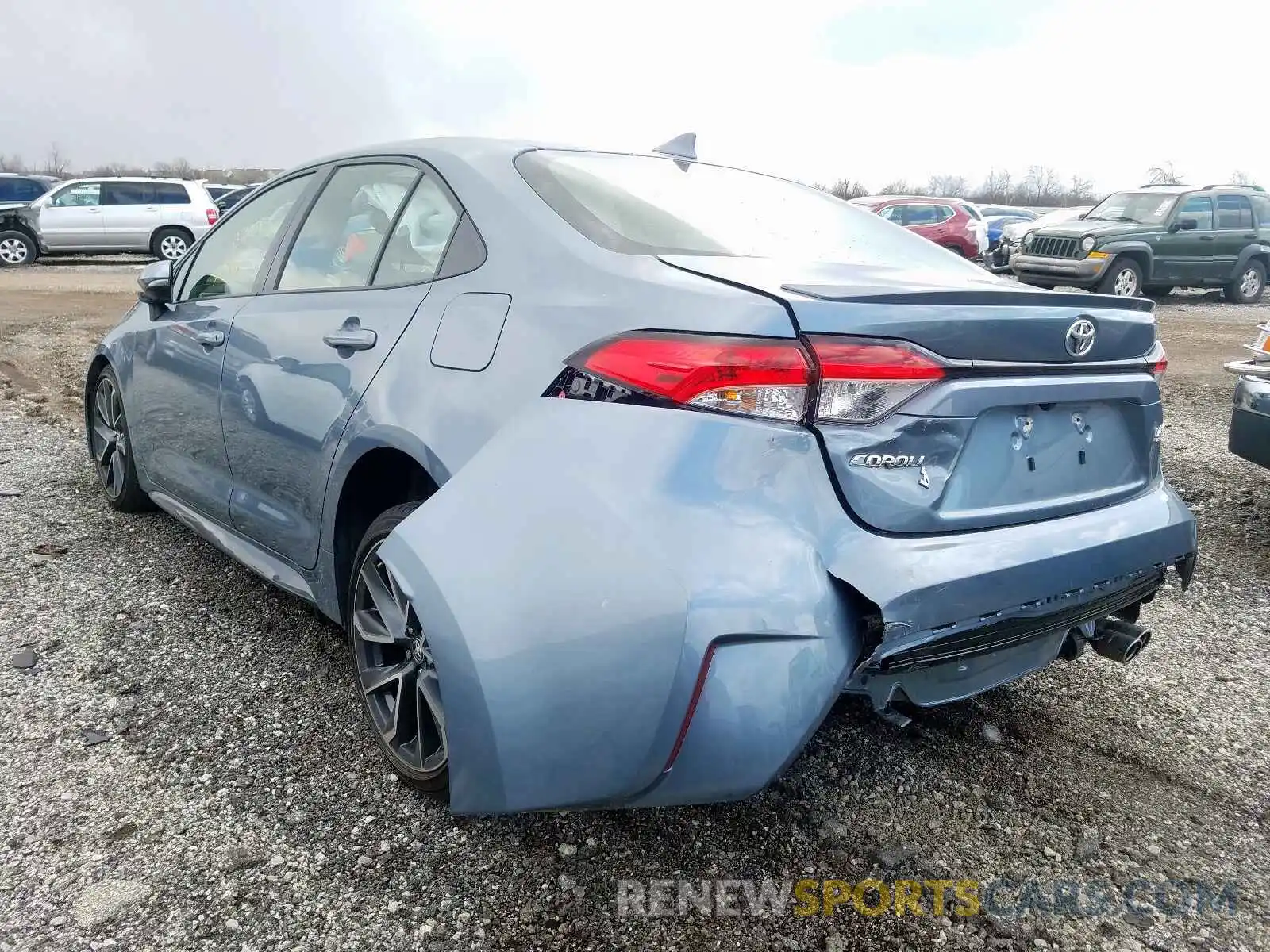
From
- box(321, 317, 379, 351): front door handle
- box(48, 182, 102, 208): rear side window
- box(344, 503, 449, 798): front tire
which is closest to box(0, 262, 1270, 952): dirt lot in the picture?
box(344, 503, 449, 798): front tire

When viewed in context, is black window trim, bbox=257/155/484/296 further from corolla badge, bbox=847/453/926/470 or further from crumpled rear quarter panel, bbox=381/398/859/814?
corolla badge, bbox=847/453/926/470

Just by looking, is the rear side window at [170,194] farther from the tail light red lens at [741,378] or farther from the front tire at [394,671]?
the tail light red lens at [741,378]

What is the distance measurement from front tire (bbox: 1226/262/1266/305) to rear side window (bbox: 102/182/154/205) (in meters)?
19.7

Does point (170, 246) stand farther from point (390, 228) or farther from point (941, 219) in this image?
point (390, 228)

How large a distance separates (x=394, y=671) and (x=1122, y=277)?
46.9ft

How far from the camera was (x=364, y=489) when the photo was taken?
244 centimetres

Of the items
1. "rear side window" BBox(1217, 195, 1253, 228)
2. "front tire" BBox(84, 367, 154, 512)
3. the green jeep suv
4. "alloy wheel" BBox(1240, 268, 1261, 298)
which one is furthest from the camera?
Answer: "alloy wheel" BBox(1240, 268, 1261, 298)

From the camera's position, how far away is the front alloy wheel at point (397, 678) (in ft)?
6.92

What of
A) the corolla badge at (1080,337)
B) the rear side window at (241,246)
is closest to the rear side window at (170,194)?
the rear side window at (241,246)

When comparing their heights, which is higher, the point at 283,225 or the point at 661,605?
the point at 283,225

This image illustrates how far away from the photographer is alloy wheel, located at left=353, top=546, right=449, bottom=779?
2117mm

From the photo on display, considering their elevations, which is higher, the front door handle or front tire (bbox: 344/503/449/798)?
the front door handle

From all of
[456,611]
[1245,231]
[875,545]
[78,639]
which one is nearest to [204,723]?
[78,639]

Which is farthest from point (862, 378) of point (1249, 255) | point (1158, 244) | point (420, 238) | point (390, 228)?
point (1249, 255)
